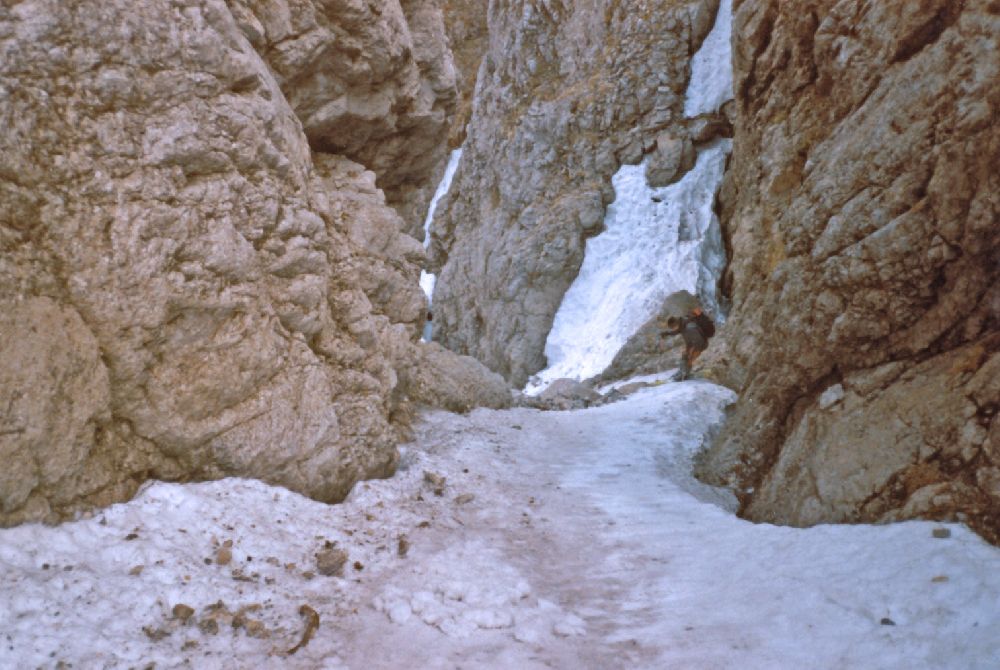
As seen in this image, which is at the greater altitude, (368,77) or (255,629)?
(368,77)

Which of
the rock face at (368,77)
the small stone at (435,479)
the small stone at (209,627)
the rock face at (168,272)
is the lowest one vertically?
the small stone at (209,627)

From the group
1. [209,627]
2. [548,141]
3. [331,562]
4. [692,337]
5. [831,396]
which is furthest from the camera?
[548,141]

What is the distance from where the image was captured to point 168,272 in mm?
5477

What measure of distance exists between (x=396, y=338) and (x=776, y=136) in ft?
21.9

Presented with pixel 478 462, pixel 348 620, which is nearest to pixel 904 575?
pixel 348 620

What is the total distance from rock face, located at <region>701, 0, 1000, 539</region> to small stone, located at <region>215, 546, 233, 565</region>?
527 centimetres

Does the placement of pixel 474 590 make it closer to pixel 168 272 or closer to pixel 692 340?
pixel 168 272

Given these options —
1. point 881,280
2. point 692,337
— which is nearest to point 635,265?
point 692,337

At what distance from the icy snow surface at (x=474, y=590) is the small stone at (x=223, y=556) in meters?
0.01

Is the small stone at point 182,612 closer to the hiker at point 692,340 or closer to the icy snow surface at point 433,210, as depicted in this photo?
the hiker at point 692,340

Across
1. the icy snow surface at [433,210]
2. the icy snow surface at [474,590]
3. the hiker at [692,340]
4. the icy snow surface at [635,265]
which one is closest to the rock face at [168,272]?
the icy snow surface at [474,590]

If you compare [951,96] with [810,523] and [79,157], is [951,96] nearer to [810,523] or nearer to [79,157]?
[810,523]

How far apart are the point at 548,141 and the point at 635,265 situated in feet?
31.0

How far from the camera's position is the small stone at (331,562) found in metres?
5.02
